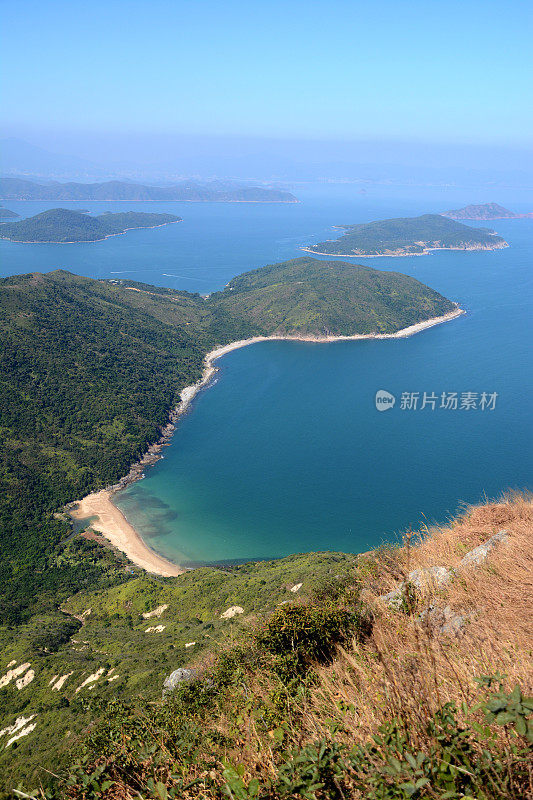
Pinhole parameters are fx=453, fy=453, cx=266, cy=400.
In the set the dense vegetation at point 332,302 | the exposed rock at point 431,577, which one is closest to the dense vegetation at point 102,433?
the dense vegetation at point 332,302

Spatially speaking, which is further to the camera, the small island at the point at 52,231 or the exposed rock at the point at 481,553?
the small island at the point at 52,231

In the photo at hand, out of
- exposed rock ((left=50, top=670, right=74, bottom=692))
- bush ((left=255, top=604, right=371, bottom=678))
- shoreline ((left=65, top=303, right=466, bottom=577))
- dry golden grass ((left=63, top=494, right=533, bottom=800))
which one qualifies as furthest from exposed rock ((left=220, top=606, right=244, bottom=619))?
dry golden grass ((left=63, top=494, right=533, bottom=800))

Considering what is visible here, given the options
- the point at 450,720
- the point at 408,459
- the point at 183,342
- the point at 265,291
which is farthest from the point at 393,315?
the point at 450,720

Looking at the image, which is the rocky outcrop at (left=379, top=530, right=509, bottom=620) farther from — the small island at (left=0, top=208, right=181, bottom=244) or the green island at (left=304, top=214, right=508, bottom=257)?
the small island at (left=0, top=208, right=181, bottom=244)

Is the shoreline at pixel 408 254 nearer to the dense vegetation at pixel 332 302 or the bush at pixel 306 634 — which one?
the dense vegetation at pixel 332 302

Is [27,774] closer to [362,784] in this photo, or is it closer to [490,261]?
[362,784]

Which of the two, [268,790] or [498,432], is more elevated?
[268,790]

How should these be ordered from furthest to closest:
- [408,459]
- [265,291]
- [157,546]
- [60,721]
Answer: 1. [265,291]
2. [408,459]
3. [157,546]
4. [60,721]
